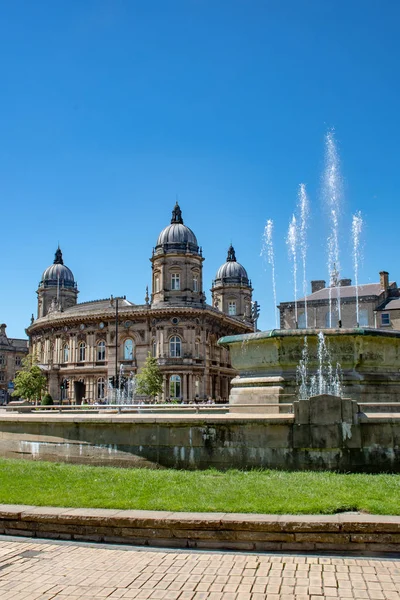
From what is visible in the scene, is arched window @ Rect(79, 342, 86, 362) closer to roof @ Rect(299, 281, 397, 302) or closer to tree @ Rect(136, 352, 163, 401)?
tree @ Rect(136, 352, 163, 401)

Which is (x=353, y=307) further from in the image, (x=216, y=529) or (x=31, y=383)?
(x=216, y=529)

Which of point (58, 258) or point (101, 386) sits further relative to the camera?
point (58, 258)

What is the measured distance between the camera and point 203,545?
727cm

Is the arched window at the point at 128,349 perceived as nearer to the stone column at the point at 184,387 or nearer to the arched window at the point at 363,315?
the stone column at the point at 184,387

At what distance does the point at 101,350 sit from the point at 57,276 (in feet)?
76.4

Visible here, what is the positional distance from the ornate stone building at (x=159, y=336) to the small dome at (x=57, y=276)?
483 inches

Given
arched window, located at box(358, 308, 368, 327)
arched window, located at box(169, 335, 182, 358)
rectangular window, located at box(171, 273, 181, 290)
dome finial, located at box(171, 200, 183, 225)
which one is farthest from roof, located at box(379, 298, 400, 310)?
dome finial, located at box(171, 200, 183, 225)

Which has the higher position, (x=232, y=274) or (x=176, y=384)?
(x=232, y=274)

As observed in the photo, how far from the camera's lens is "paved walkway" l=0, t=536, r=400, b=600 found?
577 centimetres

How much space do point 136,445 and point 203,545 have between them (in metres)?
5.38

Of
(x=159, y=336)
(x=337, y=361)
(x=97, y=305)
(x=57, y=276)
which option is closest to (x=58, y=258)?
(x=57, y=276)

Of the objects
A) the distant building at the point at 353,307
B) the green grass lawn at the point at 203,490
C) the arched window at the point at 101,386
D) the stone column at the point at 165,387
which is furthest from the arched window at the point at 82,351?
the green grass lawn at the point at 203,490

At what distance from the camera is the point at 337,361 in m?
14.5

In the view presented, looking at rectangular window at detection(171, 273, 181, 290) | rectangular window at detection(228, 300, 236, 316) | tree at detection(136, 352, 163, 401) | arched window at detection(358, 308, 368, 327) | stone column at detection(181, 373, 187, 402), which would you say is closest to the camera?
tree at detection(136, 352, 163, 401)
